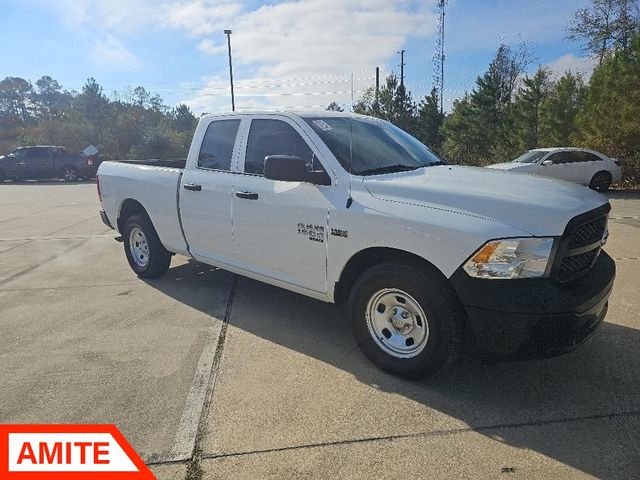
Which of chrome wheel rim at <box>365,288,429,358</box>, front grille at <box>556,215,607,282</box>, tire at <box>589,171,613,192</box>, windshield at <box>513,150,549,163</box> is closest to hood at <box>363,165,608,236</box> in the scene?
front grille at <box>556,215,607,282</box>

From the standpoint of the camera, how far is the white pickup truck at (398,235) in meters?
2.64

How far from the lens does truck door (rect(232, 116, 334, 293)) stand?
3518mm

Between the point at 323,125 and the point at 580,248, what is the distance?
2.18 meters

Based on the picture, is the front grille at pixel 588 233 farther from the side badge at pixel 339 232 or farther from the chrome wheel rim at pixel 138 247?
the chrome wheel rim at pixel 138 247

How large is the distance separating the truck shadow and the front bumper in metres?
0.37

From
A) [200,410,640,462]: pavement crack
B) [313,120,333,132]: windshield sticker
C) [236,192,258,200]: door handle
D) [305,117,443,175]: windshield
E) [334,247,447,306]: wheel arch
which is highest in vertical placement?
[313,120,333,132]: windshield sticker

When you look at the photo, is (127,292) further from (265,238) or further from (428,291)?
(428,291)

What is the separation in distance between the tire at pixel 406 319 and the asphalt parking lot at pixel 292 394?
0.18 m

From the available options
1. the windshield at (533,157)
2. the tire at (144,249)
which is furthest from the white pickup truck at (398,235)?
the windshield at (533,157)

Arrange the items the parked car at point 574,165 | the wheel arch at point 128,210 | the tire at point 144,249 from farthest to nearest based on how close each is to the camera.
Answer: the parked car at point 574,165
the wheel arch at point 128,210
the tire at point 144,249

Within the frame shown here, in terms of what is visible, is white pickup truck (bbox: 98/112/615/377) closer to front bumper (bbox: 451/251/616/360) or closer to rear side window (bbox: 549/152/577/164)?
front bumper (bbox: 451/251/616/360)

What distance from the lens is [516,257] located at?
263cm

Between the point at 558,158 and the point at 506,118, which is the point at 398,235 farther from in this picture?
the point at 506,118

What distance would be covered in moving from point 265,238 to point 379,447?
2015 mm
